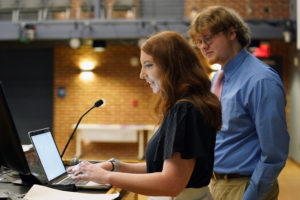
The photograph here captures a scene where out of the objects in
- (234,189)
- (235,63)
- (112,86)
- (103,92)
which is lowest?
(103,92)

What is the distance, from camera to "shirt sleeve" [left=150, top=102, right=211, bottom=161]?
1.25 meters

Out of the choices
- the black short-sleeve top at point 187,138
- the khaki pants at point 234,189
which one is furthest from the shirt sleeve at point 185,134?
the khaki pants at point 234,189

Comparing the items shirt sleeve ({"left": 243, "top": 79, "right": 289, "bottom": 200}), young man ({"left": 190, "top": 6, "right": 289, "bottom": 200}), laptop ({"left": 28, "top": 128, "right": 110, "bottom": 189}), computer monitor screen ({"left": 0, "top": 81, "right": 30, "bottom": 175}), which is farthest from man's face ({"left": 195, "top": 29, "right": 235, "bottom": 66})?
computer monitor screen ({"left": 0, "top": 81, "right": 30, "bottom": 175})

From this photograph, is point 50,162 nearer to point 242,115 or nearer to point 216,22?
point 242,115

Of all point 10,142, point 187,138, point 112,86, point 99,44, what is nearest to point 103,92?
point 112,86

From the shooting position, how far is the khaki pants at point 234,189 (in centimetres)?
170

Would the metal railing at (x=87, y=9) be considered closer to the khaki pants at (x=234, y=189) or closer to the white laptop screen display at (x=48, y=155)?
the white laptop screen display at (x=48, y=155)

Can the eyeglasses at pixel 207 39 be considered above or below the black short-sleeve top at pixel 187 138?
above

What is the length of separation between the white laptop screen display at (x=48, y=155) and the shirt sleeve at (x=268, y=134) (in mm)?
826

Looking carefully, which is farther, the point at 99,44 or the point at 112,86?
the point at 112,86

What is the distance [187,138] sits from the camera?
4.16 feet

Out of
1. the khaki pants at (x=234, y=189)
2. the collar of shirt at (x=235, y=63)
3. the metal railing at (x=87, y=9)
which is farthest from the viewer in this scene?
the metal railing at (x=87, y=9)

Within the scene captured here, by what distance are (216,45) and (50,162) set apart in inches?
35.3

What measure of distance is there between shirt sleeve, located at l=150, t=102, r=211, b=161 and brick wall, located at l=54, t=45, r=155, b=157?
735 cm
